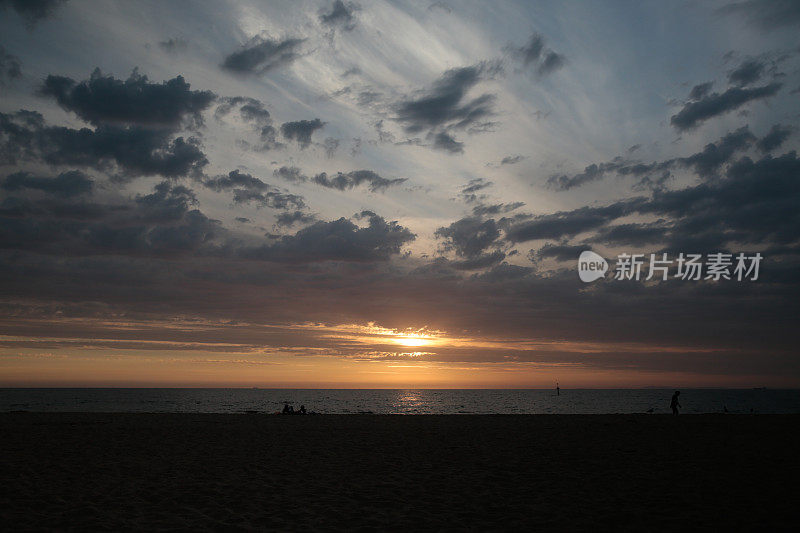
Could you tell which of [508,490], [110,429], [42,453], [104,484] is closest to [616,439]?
[508,490]

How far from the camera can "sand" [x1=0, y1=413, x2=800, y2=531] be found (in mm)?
9945

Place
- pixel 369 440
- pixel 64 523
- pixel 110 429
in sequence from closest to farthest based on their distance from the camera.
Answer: pixel 64 523 → pixel 369 440 → pixel 110 429

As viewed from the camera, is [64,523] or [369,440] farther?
[369,440]

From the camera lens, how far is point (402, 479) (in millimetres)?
14078

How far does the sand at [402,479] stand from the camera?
995cm

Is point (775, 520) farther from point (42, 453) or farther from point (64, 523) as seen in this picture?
point (42, 453)

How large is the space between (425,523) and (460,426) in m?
19.7

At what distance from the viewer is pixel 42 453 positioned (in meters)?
18.0

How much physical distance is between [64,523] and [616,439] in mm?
20239

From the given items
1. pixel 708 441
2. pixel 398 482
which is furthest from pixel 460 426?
pixel 398 482

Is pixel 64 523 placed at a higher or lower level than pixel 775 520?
lower

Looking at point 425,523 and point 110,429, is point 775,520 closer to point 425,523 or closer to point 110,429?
point 425,523

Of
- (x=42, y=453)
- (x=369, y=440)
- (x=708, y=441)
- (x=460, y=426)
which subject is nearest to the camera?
(x=42, y=453)

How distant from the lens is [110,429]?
26.3 metres
